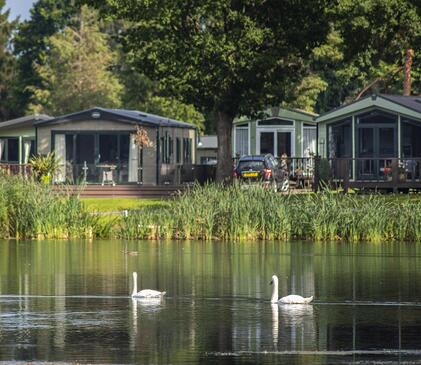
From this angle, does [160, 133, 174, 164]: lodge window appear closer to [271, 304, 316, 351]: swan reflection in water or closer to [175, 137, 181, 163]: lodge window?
[175, 137, 181, 163]: lodge window

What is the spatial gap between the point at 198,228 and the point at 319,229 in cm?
361

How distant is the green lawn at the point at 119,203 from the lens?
55.2 m

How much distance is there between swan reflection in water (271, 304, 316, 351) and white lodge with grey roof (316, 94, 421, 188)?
36306 mm

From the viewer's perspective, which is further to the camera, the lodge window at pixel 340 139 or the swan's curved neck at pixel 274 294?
the lodge window at pixel 340 139

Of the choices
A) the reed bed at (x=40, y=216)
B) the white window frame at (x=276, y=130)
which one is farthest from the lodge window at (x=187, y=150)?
the reed bed at (x=40, y=216)

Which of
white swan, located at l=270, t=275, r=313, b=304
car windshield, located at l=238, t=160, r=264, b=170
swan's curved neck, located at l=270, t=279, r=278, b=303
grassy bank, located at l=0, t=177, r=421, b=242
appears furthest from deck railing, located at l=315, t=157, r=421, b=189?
white swan, located at l=270, t=275, r=313, b=304

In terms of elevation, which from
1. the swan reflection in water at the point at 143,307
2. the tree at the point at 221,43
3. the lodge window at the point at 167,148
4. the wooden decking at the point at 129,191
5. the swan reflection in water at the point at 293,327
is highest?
the tree at the point at 221,43

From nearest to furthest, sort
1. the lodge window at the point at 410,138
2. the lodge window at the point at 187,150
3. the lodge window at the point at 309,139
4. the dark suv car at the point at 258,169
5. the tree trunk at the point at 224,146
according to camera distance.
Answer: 1. the tree trunk at the point at 224,146
2. the lodge window at the point at 410,138
3. the dark suv car at the point at 258,169
4. the lodge window at the point at 187,150
5. the lodge window at the point at 309,139

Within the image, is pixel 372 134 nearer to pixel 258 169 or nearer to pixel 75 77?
pixel 258 169

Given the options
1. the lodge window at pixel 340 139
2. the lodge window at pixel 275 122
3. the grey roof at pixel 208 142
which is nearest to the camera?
the lodge window at pixel 340 139

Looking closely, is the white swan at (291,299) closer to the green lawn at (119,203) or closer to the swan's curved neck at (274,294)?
the swan's curved neck at (274,294)

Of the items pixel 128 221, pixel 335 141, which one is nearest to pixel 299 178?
pixel 335 141

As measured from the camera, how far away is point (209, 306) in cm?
2594

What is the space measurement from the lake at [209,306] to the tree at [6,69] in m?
75.1
